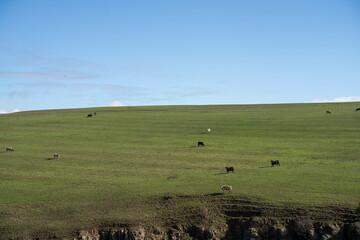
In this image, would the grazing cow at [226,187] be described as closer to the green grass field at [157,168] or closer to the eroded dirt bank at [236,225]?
the green grass field at [157,168]

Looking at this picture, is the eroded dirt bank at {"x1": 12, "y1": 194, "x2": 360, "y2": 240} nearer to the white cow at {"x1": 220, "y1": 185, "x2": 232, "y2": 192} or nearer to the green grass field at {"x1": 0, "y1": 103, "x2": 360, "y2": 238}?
the green grass field at {"x1": 0, "y1": 103, "x2": 360, "y2": 238}

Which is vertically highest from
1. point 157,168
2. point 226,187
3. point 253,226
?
point 157,168

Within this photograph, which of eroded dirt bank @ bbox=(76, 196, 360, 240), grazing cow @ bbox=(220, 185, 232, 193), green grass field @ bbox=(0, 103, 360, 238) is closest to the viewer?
eroded dirt bank @ bbox=(76, 196, 360, 240)

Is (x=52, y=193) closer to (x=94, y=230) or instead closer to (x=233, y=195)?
(x=94, y=230)

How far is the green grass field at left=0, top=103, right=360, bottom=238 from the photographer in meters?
27.2

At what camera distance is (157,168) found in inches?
1464

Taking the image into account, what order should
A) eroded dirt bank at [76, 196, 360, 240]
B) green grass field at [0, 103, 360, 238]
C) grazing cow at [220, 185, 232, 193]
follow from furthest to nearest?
grazing cow at [220, 185, 232, 193], green grass field at [0, 103, 360, 238], eroded dirt bank at [76, 196, 360, 240]

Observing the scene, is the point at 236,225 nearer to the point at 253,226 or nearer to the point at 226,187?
the point at 253,226

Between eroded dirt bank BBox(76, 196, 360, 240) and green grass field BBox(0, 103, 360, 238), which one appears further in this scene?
green grass field BBox(0, 103, 360, 238)

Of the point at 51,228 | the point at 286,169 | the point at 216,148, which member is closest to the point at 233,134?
the point at 216,148

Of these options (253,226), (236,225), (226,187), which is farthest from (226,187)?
(253,226)

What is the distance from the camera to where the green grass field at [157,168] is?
89.4ft

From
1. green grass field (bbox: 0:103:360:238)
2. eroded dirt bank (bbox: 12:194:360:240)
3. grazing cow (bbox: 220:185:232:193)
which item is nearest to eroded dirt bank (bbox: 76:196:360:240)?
eroded dirt bank (bbox: 12:194:360:240)

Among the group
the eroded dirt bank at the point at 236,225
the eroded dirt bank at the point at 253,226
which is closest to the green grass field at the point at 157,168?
the eroded dirt bank at the point at 236,225
